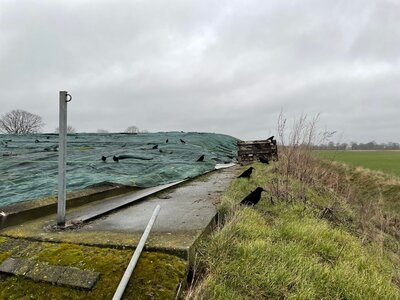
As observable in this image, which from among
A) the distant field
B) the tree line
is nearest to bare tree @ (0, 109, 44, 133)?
the tree line

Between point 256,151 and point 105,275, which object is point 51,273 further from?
point 256,151

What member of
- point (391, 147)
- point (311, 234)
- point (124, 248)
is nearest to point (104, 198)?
point (124, 248)

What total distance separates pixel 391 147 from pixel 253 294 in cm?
7145

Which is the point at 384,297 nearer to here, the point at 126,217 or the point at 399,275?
the point at 399,275

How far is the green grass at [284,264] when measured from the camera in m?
1.96

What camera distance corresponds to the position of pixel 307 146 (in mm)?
6078

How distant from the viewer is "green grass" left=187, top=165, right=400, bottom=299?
6.44 ft

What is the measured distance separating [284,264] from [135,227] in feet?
3.79

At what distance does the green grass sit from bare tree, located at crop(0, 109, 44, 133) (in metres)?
48.7

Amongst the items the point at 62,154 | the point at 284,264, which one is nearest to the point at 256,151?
the point at 284,264

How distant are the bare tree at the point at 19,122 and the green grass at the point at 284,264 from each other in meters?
48.7

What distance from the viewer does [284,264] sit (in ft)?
7.33

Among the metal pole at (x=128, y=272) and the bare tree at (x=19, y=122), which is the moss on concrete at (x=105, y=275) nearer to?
the metal pole at (x=128, y=272)

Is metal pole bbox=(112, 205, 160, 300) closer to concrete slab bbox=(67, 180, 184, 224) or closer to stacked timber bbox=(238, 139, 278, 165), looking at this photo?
concrete slab bbox=(67, 180, 184, 224)
